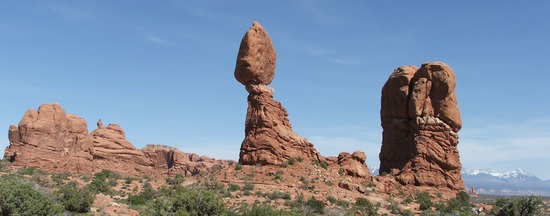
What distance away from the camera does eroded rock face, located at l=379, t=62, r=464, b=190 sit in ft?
146

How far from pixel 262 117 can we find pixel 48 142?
26.1 metres

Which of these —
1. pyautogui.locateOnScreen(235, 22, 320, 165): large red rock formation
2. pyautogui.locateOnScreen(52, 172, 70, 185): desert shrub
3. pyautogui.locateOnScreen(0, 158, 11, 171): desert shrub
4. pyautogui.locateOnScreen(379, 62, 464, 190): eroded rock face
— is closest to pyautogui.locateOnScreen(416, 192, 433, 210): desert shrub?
pyautogui.locateOnScreen(379, 62, 464, 190): eroded rock face

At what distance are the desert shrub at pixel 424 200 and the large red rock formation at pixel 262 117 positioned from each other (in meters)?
8.20

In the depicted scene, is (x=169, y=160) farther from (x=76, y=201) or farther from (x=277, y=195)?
(x=76, y=201)

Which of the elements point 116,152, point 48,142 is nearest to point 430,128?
point 48,142

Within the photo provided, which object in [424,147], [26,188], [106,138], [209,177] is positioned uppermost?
[106,138]

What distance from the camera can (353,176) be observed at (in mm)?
44625

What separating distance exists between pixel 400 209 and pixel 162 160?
185ft

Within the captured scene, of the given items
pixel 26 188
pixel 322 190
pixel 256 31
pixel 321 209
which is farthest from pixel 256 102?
pixel 26 188

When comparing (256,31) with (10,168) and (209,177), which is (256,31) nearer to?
(209,177)

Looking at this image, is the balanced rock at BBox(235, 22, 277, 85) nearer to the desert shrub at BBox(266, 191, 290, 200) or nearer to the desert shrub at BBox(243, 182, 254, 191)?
the desert shrub at BBox(243, 182, 254, 191)

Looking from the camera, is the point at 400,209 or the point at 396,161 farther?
the point at 396,161

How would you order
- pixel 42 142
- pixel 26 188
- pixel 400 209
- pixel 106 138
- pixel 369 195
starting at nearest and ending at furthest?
pixel 26 188
pixel 400 209
pixel 369 195
pixel 42 142
pixel 106 138

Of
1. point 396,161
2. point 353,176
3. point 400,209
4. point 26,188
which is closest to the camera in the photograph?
point 26,188
